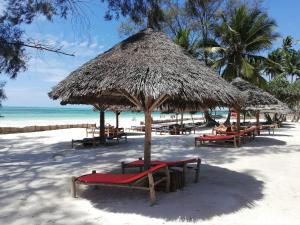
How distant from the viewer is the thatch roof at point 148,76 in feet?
18.5

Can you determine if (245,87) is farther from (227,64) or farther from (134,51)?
(134,51)

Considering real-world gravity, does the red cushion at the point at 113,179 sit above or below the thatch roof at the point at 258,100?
below

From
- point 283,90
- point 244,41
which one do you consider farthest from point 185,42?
point 283,90

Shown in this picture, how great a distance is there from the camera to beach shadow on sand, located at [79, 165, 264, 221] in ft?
16.8

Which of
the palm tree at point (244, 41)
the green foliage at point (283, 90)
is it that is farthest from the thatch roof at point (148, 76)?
the green foliage at point (283, 90)

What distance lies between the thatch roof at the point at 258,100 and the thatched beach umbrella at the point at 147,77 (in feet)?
27.7

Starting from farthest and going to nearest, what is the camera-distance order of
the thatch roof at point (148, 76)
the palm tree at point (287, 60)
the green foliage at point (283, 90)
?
the palm tree at point (287, 60) → the green foliage at point (283, 90) → the thatch roof at point (148, 76)

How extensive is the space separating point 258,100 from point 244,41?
8761mm

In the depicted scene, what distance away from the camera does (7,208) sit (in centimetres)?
532

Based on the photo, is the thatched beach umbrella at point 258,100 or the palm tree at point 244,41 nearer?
the thatched beach umbrella at point 258,100

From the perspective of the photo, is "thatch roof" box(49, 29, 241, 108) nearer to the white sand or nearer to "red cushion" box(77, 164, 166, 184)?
"red cushion" box(77, 164, 166, 184)

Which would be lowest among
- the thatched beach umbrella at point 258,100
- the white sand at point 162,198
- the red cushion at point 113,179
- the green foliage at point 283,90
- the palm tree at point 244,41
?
the white sand at point 162,198

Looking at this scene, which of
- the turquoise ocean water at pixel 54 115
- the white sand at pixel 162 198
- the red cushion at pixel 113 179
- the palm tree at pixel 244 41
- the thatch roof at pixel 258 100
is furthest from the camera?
the turquoise ocean water at pixel 54 115

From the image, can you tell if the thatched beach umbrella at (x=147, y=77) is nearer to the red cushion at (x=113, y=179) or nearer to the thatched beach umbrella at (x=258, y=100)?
the red cushion at (x=113, y=179)
